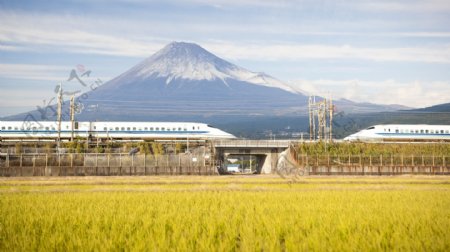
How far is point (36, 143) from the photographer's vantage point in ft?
303

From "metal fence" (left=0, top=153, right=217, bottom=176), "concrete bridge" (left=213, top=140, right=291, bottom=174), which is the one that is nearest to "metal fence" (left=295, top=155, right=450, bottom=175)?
"concrete bridge" (left=213, top=140, right=291, bottom=174)

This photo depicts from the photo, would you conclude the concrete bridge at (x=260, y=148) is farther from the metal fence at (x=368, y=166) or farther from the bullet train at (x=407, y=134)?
the bullet train at (x=407, y=134)

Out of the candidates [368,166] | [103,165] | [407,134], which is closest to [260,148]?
[368,166]

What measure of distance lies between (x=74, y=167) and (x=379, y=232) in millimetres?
48018

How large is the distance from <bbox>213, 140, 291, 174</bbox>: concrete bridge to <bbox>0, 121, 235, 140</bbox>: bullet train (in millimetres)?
15653

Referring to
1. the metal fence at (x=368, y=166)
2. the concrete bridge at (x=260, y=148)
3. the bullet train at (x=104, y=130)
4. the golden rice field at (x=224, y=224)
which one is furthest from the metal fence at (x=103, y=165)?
the bullet train at (x=104, y=130)

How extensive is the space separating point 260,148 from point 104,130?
2908cm

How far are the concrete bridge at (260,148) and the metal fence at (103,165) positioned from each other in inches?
707

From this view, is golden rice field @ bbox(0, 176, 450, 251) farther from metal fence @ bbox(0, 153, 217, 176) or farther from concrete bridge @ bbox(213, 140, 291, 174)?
concrete bridge @ bbox(213, 140, 291, 174)

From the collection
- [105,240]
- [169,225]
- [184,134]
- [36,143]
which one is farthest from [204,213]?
[184,134]

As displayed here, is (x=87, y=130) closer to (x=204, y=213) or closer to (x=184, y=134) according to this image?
(x=184, y=134)

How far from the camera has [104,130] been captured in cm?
10531

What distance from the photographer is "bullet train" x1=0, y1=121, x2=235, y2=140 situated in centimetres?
10369

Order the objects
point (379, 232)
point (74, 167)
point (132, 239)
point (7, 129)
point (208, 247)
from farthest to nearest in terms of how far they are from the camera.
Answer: point (7, 129) < point (74, 167) < point (379, 232) < point (132, 239) < point (208, 247)
